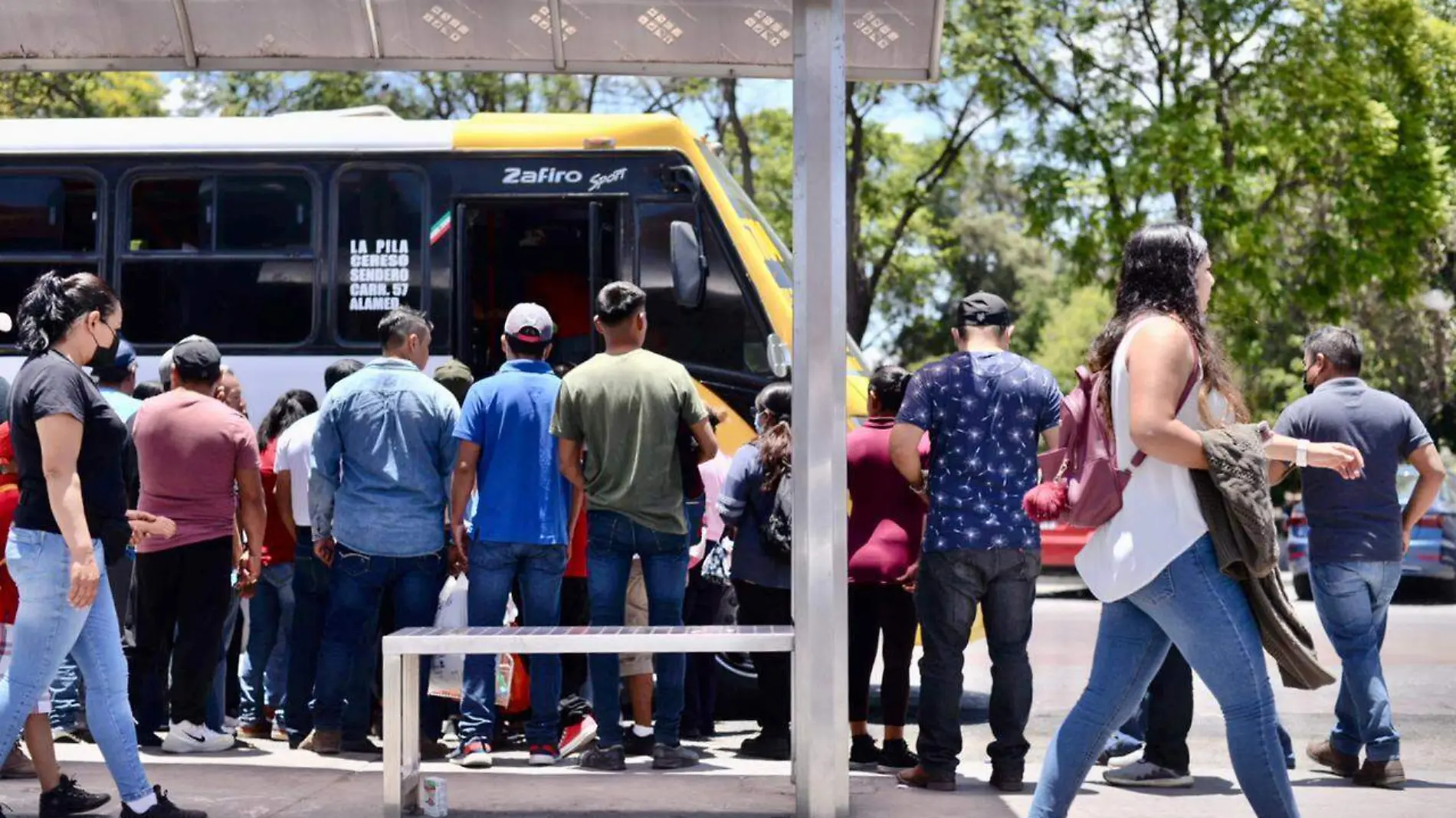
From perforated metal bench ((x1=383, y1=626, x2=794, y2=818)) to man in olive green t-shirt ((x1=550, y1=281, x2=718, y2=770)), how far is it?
44.2 inches

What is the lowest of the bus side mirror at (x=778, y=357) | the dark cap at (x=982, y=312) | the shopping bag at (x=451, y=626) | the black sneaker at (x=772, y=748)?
the black sneaker at (x=772, y=748)

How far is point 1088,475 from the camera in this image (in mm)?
5145

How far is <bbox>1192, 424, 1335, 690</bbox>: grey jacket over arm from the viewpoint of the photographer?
483 centimetres

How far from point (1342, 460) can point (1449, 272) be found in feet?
129

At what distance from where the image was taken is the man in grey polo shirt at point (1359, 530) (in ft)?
24.2

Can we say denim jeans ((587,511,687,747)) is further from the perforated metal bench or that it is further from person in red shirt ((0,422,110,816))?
person in red shirt ((0,422,110,816))

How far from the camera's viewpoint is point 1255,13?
22.5m

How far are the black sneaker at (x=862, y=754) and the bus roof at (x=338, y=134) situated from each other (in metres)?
3.84

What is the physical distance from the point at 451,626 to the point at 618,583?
99cm

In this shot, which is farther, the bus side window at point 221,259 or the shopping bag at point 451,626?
the bus side window at point 221,259

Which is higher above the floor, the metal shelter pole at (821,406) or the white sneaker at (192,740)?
the metal shelter pole at (821,406)

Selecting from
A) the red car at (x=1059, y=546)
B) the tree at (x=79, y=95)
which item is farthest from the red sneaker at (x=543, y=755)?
the tree at (x=79, y=95)

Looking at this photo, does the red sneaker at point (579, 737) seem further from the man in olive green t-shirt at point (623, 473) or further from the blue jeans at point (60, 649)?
the blue jeans at point (60, 649)

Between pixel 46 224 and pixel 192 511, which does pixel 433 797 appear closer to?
pixel 192 511
